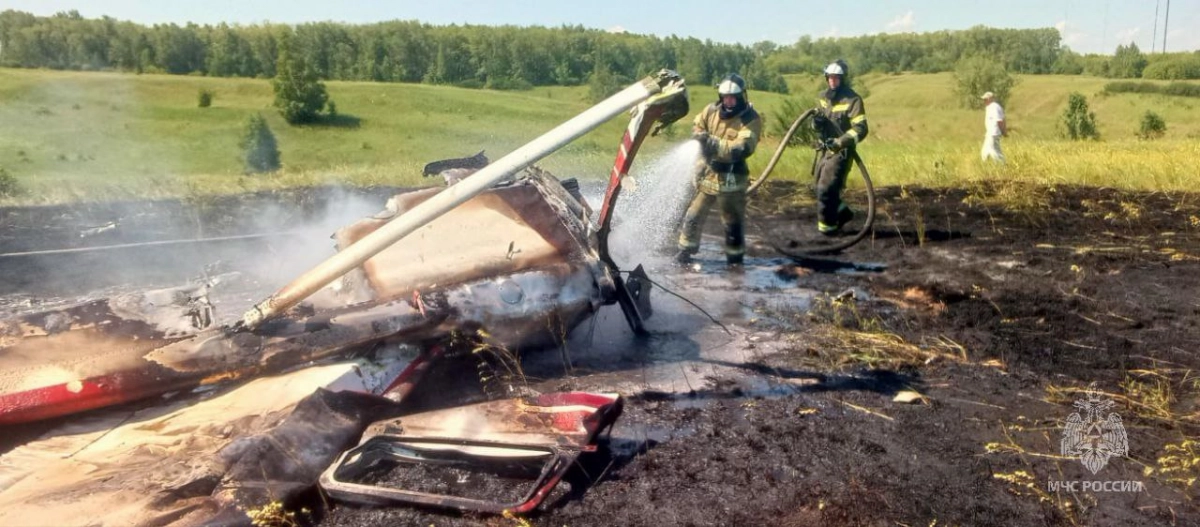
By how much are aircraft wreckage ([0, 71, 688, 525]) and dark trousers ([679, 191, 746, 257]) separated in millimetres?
2711

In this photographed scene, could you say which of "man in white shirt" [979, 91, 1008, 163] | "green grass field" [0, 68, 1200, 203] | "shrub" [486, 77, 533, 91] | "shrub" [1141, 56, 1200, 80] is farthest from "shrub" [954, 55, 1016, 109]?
"man in white shirt" [979, 91, 1008, 163]

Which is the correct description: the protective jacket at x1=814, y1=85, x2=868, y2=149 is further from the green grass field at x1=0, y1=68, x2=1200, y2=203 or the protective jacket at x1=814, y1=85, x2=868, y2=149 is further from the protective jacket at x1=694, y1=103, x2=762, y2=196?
the green grass field at x1=0, y1=68, x2=1200, y2=203

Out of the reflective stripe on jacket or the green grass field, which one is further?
the green grass field

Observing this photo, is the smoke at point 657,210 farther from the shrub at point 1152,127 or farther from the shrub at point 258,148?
the shrub at point 1152,127

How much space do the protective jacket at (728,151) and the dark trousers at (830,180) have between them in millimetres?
1324

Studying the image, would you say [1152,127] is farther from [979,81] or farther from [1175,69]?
[1175,69]

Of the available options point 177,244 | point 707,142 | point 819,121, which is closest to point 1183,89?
point 819,121

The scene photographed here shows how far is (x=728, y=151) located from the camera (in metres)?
7.16

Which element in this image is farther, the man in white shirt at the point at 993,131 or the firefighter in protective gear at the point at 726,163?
the man in white shirt at the point at 993,131

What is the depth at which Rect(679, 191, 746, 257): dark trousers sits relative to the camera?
7.31 metres

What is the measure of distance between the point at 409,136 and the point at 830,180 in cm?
2904

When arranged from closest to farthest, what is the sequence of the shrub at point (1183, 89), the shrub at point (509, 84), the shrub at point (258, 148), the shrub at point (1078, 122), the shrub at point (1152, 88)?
1. the shrub at point (258, 148)
2. the shrub at point (1078, 122)
3. the shrub at point (1183, 89)
4. the shrub at point (1152, 88)
5. the shrub at point (509, 84)

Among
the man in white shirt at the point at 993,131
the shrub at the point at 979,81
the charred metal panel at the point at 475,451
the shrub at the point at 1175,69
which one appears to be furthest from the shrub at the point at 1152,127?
the shrub at the point at 1175,69

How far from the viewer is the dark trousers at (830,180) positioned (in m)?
8.28
